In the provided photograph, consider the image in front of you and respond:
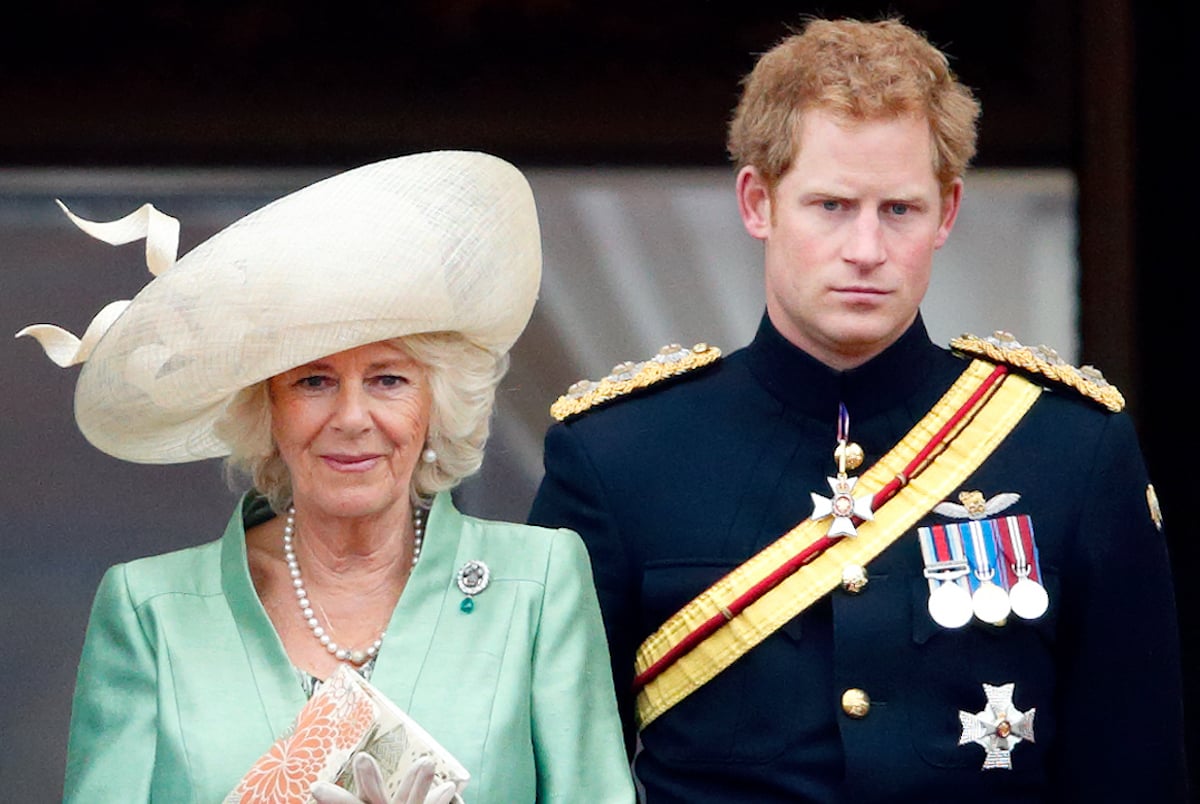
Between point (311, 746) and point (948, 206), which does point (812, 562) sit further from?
point (311, 746)

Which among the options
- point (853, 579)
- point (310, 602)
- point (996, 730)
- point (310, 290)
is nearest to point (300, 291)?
point (310, 290)

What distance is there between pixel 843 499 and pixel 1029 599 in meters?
0.29

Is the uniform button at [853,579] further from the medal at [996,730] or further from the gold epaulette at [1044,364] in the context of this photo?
the gold epaulette at [1044,364]

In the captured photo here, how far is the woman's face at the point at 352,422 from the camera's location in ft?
10.2

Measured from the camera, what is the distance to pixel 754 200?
11.6 feet

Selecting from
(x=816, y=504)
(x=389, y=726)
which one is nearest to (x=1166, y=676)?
(x=816, y=504)

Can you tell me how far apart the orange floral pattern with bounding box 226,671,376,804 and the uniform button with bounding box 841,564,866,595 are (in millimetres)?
785

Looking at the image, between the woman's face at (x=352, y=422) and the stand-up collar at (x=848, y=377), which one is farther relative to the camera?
the stand-up collar at (x=848, y=377)

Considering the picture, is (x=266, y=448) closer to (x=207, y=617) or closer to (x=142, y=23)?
(x=207, y=617)

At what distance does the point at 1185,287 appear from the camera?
4508 mm

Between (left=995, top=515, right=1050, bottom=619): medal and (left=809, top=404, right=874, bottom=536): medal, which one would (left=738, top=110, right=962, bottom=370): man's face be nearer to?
(left=809, top=404, right=874, bottom=536): medal

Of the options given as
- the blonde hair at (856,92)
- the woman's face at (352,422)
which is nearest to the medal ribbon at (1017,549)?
the blonde hair at (856,92)

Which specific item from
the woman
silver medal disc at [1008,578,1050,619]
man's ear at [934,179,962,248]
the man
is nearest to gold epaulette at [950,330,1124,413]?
the man

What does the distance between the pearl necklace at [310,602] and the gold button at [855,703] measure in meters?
0.61
